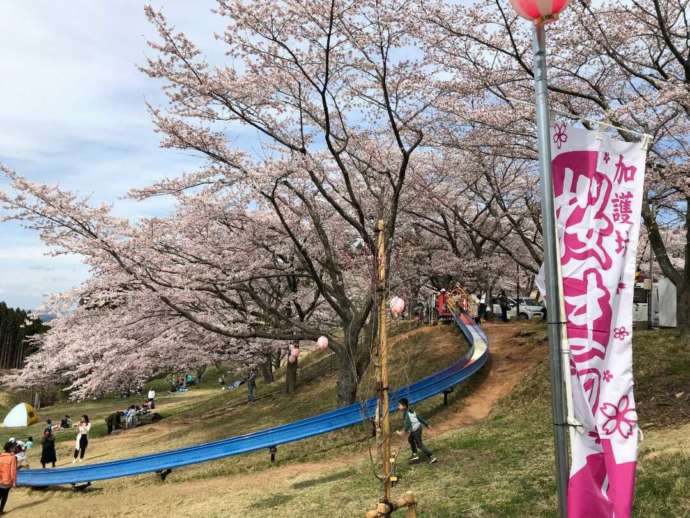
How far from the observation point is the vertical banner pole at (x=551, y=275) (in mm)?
3336

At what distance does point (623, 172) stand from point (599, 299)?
3.25 ft

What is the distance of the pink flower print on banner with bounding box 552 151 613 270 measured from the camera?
12.1 ft

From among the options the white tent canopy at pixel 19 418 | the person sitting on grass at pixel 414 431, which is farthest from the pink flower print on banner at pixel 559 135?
the white tent canopy at pixel 19 418

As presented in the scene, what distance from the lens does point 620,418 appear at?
3.50 m

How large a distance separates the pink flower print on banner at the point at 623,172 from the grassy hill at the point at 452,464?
3095 millimetres

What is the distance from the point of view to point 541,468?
307 inches

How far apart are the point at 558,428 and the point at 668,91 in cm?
823

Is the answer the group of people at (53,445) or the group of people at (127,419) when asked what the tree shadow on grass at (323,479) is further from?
the group of people at (127,419)

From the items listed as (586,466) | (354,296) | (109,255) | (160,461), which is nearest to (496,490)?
(586,466)

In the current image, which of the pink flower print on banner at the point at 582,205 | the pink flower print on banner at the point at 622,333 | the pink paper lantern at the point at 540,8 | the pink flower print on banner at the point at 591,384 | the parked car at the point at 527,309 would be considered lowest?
the parked car at the point at 527,309

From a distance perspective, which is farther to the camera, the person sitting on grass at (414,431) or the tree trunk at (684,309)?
the tree trunk at (684,309)

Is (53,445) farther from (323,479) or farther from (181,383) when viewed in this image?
(181,383)

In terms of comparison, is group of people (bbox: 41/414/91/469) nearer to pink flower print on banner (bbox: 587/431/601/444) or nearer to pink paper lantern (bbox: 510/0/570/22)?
pink flower print on banner (bbox: 587/431/601/444)

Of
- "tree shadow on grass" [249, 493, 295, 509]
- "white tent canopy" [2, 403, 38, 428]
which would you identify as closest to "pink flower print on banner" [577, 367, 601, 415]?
"tree shadow on grass" [249, 493, 295, 509]
